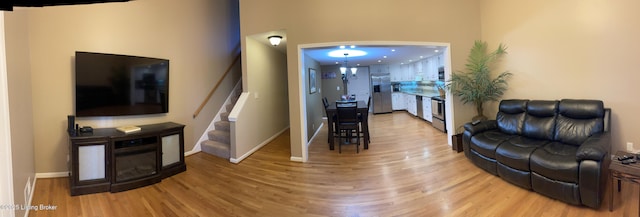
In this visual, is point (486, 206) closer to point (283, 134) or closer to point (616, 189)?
point (616, 189)

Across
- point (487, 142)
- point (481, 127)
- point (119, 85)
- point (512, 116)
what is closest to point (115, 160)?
point (119, 85)

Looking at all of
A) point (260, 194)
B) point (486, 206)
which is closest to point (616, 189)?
point (486, 206)

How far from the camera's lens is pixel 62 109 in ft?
10.9

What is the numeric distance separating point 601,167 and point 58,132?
602 cm

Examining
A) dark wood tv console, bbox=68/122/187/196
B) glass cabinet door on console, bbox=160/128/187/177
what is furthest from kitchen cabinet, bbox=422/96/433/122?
dark wood tv console, bbox=68/122/187/196

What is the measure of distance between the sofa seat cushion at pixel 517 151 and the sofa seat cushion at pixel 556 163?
0.06 metres

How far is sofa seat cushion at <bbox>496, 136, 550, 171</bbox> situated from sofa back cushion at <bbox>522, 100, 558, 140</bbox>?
117mm

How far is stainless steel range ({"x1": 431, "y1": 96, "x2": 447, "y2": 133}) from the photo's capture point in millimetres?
5721

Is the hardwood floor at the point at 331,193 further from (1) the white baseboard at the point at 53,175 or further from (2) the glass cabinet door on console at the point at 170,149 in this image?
(2) the glass cabinet door on console at the point at 170,149

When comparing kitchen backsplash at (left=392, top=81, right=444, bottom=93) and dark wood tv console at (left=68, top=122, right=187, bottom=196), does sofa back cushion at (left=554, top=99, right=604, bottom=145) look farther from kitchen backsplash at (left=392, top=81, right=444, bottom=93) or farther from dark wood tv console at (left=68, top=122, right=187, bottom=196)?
dark wood tv console at (left=68, top=122, right=187, bottom=196)

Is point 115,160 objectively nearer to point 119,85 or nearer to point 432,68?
point 119,85

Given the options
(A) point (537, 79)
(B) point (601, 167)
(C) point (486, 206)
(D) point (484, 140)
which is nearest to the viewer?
(B) point (601, 167)

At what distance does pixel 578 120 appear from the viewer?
279 centimetres

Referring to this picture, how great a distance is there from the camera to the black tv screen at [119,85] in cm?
314
